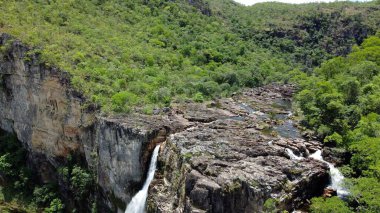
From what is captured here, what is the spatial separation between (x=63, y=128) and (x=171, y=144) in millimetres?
11120

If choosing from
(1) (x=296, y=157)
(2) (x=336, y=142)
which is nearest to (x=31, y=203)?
(1) (x=296, y=157)

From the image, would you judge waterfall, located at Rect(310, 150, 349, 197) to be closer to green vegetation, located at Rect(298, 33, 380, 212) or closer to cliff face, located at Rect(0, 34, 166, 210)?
green vegetation, located at Rect(298, 33, 380, 212)

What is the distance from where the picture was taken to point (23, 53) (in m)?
31.9

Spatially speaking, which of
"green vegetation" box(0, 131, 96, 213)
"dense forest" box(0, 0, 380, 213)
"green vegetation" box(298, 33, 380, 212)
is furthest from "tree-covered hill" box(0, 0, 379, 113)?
"green vegetation" box(298, 33, 380, 212)

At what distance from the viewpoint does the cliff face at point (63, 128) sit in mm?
24938

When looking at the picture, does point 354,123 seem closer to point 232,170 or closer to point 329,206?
point 329,206

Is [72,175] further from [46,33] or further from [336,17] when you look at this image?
[336,17]

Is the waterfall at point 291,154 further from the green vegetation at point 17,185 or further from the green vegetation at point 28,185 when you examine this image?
the green vegetation at point 17,185

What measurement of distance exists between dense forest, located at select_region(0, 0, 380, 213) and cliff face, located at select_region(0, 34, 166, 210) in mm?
991

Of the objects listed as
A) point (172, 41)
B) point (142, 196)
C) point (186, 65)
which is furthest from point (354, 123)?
point (172, 41)

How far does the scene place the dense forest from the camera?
26.5 m

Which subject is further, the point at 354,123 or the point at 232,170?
the point at 354,123

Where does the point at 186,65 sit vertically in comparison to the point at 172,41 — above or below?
below

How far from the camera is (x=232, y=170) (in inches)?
795
